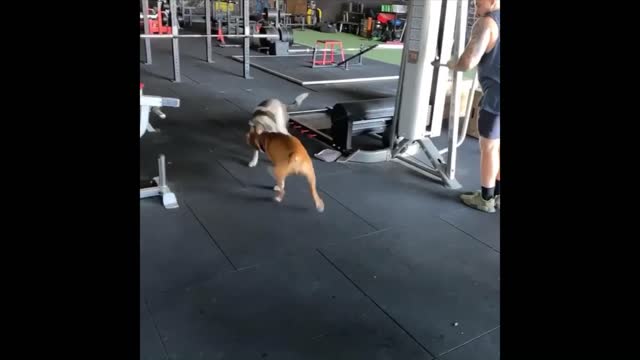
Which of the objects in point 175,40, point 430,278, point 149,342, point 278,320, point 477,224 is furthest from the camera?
point 175,40

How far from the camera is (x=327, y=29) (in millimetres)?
13922

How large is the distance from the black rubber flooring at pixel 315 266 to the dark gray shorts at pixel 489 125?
504mm

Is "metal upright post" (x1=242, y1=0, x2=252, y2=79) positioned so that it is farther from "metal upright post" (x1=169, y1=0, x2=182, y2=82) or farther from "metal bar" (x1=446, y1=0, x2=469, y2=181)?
"metal bar" (x1=446, y1=0, x2=469, y2=181)

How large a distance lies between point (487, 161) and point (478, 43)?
0.69 meters

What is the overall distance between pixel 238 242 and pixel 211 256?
0.19 m

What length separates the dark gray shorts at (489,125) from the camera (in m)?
→ 2.69

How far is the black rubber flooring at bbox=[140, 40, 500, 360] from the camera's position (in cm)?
179

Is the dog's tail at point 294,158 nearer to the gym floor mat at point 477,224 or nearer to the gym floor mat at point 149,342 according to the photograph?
the gym floor mat at point 477,224

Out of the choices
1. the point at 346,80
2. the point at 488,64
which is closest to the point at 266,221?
the point at 488,64

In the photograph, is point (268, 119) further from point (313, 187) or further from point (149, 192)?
point (149, 192)

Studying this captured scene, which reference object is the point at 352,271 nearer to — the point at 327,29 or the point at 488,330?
the point at 488,330

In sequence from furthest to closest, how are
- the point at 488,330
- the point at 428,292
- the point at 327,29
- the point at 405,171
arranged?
the point at 327,29, the point at 405,171, the point at 428,292, the point at 488,330

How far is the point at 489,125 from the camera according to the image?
271 centimetres
